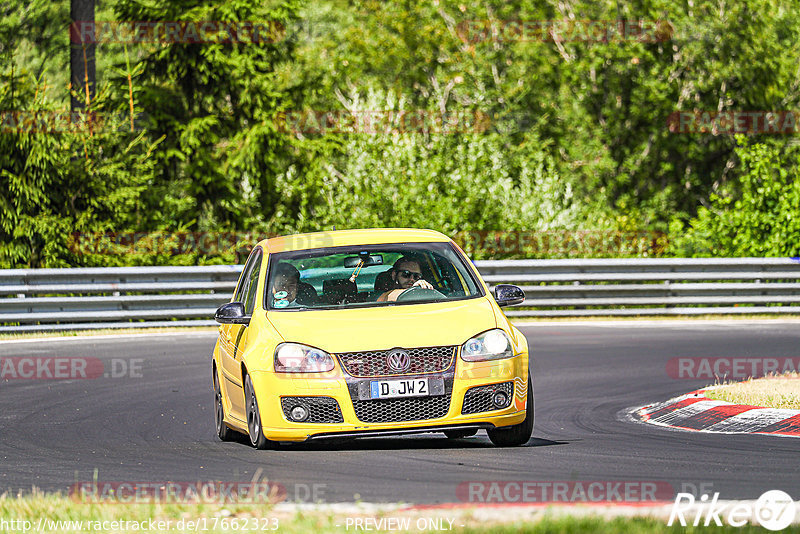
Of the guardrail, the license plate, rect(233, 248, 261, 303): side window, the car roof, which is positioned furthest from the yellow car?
the guardrail

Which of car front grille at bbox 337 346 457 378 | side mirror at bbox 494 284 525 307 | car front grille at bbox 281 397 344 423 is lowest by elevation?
car front grille at bbox 281 397 344 423

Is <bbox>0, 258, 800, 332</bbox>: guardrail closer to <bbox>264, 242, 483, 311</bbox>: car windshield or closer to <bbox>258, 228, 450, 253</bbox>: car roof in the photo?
<bbox>258, 228, 450, 253</bbox>: car roof

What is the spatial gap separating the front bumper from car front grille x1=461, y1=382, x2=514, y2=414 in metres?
0.02

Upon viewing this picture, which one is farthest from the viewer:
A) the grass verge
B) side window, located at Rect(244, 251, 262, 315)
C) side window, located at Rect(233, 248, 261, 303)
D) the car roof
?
the grass verge

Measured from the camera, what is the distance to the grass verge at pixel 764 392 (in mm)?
11430

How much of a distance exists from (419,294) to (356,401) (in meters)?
1.35

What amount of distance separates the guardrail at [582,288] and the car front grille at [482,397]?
13131 millimetres

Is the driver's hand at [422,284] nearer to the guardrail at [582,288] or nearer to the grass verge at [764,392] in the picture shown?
the grass verge at [764,392]

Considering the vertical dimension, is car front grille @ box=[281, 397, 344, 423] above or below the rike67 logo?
below

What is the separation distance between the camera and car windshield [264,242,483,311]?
9844mm

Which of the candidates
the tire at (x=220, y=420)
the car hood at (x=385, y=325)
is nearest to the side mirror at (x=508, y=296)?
the car hood at (x=385, y=325)

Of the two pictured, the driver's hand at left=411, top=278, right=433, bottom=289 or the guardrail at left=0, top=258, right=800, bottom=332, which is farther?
the guardrail at left=0, top=258, right=800, bottom=332

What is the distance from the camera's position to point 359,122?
33625mm

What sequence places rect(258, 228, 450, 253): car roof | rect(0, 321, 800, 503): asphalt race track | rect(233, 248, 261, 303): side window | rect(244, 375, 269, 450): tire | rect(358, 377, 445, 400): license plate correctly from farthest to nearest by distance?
rect(233, 248, 261, 303): side window
rect(258, 228, 450, 253): car roof
rect(244, 375, 269, 450): tire
rect(358, 377, 445, 400): license plate
rect(0, 321, 800, 503): asphalt race track
